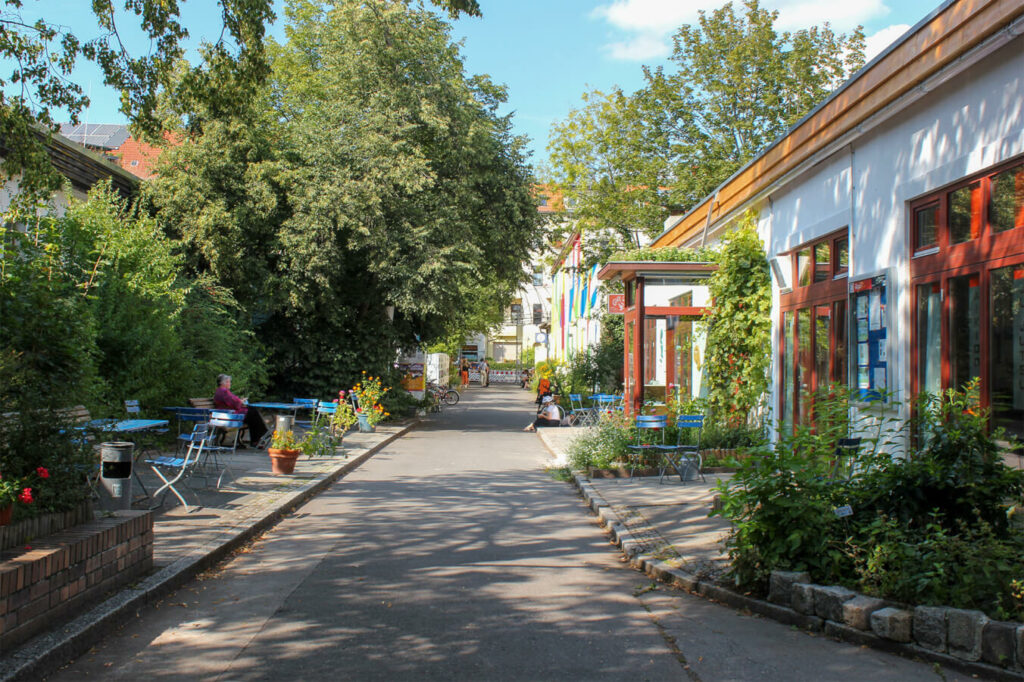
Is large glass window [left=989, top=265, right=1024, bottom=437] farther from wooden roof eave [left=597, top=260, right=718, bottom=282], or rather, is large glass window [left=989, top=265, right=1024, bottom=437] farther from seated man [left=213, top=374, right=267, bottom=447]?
seated man [left=213, top=374, right=267, bottom=447]

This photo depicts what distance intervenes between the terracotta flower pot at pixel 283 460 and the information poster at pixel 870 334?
24.2 feet

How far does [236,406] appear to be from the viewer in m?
14.5

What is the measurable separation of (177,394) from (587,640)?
12.3 m

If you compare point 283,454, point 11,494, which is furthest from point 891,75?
point 283,454

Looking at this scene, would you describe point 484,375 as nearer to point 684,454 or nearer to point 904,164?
point 684,454

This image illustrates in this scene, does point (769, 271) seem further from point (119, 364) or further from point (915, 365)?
point (119, 364)

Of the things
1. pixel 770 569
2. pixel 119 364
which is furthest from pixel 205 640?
pixel 119 364

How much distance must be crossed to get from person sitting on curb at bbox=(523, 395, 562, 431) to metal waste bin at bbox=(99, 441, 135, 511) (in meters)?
15.2

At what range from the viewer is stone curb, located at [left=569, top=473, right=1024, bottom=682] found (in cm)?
451

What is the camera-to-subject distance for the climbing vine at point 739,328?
1395cm

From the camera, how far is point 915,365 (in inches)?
338

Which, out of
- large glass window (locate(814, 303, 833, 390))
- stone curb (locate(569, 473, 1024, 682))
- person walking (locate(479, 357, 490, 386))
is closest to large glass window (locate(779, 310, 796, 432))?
large glass window (locate(814, 303, 833, 390))

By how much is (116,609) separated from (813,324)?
9.17 m

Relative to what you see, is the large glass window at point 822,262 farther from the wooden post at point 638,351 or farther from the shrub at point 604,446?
the wooden post at point 638,351
